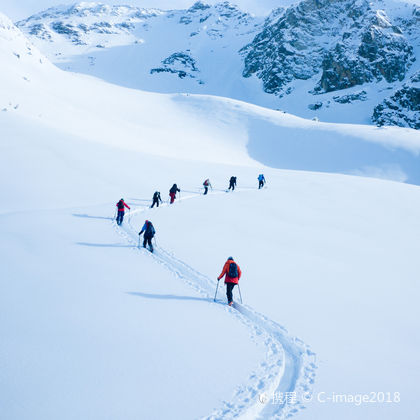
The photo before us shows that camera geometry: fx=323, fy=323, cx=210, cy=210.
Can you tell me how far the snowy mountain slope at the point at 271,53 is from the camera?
100062mm

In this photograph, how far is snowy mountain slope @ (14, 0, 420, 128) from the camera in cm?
10006

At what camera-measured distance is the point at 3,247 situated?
10453 mm

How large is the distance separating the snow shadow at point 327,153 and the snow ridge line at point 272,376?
3745 cm

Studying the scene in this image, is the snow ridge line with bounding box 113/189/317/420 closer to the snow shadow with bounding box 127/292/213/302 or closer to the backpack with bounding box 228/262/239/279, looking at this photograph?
the snow shadow with bounding box 127/292/213/302

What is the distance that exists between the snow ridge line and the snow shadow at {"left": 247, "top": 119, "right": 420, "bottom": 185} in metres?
37.4

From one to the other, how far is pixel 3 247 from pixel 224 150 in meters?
37.2

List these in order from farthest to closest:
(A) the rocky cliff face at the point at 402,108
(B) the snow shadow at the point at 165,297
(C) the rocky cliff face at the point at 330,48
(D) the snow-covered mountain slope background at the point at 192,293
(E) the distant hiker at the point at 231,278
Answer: (C) the rocky cliff face at the point at 330,48 < (A) the rocky cliff face at the point at 402,108 < (E) the distant hiker at the point at 231,278 < (B) the snow shadow at the point at 165,297 < (D) the snow-covered mountain slope background at the point at 192,293

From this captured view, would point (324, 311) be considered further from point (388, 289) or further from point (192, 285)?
point (192, 285)

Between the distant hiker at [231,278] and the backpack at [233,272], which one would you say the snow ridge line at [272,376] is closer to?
the distant hiker at [231,278]

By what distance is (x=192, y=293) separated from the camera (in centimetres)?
888

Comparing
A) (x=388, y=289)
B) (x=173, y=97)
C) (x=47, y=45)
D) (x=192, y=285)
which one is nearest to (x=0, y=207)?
(x=192, y=285)

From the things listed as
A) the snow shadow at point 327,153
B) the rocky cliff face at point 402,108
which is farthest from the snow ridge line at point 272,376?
the rocky cliff face at point 402,108

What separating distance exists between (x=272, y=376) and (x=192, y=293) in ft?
12.0

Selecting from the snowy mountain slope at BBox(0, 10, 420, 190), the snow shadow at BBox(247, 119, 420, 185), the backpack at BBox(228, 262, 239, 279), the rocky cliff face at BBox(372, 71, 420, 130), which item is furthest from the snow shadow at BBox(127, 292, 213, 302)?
the rocky cliff face at BBox(372, 71, 420, 130)
